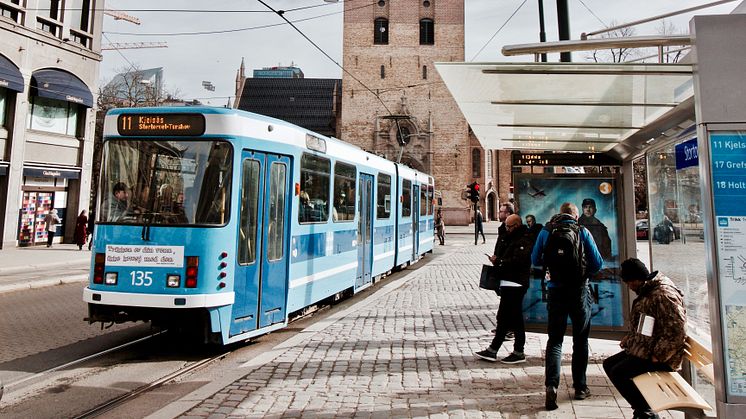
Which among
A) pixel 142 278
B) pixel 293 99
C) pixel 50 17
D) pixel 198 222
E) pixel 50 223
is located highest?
pixel 293 99

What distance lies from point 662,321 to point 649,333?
13cm

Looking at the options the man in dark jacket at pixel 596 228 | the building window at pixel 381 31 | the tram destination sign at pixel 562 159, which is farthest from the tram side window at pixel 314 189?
the building window at pixel 381 31

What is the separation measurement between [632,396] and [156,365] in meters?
4.95

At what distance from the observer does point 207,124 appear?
5949mm

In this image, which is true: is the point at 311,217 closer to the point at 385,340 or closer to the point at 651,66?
the point at 385,340

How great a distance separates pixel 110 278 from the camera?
5.72 metres

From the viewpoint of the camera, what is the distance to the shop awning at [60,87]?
19.2 metres

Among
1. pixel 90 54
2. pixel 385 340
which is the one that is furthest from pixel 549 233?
pixel 90 54

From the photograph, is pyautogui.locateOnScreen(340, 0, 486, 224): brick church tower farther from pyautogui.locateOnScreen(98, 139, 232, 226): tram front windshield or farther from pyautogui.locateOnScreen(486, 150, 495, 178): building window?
pyautogui.locateOnScreen(98, 139, 232, 226): tram front windshield

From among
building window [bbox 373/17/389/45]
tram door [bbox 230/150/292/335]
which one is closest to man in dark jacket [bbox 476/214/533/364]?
tram door [bbox 230/150/292/335]

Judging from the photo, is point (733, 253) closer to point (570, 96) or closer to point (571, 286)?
point (571, 286)

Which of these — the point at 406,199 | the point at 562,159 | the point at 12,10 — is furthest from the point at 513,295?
the point at 12,10

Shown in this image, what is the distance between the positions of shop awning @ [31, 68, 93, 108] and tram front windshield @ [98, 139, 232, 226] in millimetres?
16842

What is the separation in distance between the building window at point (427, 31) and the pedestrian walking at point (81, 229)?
3688 cm
